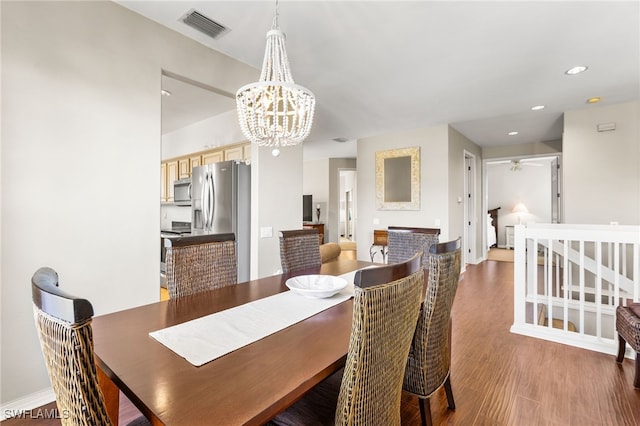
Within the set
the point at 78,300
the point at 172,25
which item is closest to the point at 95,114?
the point at 172,25

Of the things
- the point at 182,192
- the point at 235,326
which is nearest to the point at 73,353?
the point at 235,326

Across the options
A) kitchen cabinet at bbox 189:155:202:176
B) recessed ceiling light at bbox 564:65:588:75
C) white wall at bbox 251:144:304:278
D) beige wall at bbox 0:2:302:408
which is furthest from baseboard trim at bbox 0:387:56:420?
recessed ceiling light at bbox 564:65:588:75

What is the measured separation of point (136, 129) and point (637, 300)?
432 cm

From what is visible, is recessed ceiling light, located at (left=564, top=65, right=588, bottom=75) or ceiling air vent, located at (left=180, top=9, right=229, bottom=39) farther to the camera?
recessed ceiling light, located at (left=564, top=65, right=588, bottom=75)

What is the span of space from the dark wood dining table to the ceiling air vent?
2.10 m

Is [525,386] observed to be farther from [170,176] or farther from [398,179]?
[170,176]

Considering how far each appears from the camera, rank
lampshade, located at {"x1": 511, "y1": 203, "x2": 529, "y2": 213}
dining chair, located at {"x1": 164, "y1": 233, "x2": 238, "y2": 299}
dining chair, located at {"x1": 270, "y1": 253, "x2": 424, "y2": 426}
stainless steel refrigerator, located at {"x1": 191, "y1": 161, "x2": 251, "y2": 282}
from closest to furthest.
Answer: dining chair, located at {"x1": 270, "y1": 253, "x2": 424, "y2": 426}, dining chair, located at {"x1": 164, "y1": 233, "x2": 238, "y2": 299}, stainless steel refrigerator, located at {"x1": 191, "y1": 161, "x2": 251, "y2": 282}, lampshade, located at {"x1": 511, "y1": 203, "x2": 529, "y2": 213}

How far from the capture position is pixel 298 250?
2438 mm

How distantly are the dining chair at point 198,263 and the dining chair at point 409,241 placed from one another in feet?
4.96

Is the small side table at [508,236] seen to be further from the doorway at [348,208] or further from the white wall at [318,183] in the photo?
the white wall at [318,183]

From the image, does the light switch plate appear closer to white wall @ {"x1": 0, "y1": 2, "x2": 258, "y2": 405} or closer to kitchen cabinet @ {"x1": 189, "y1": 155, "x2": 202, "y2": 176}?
white wall @ {"x1": 0, "y1": 2, "x2": 258, "y2": 405}

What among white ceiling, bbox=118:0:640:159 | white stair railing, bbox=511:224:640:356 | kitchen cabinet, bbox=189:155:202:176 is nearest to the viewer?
white ceiling, bbox=118:0:640:159

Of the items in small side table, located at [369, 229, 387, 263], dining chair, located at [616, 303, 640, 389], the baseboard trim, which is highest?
small side table, located at [369, 229, 387, 263]

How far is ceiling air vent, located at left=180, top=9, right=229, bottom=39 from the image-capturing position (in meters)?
2.17
